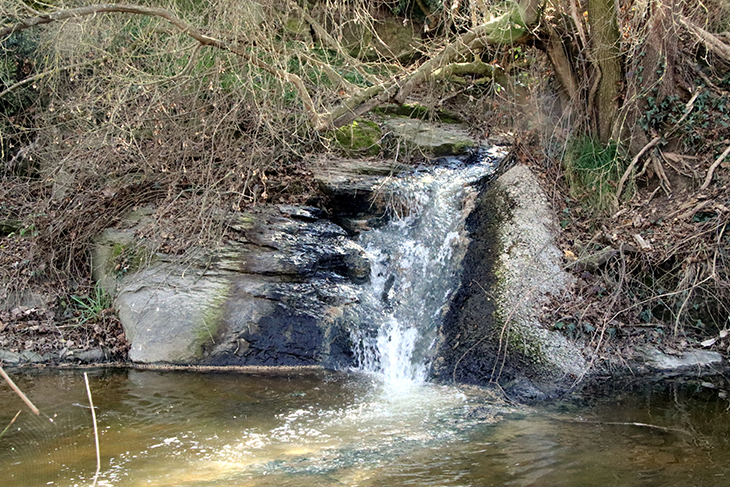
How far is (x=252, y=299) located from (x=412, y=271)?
204 centimetres

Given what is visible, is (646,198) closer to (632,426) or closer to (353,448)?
(632,426)

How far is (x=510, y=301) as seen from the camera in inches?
259

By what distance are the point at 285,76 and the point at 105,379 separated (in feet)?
12.8

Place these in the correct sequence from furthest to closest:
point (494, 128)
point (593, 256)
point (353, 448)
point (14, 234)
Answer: point (494, 128) → point (14, 234) → point (593, 256) → point (353, 448)

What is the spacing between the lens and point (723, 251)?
20.5 ft

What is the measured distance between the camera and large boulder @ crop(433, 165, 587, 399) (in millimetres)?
5992

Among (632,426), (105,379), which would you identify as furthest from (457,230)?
(105,379)

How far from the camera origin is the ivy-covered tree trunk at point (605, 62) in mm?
7559

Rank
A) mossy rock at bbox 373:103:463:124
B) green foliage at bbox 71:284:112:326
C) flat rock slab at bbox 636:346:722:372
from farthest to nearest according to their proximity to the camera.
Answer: mossy rock at bbox 373:103:463:124 < green foliage at bbox 71:284:112:326 < flat rock slab at bbox 636:346:722:372

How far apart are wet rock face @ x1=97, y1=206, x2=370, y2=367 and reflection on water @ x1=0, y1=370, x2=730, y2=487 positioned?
1.81 feet

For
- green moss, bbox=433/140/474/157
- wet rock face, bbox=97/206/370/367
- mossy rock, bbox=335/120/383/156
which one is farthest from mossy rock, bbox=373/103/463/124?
wet rock face, bbox=97/206/370/367

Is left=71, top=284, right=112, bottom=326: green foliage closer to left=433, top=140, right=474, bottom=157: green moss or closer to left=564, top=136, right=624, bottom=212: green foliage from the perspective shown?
left=433, top=140, right=474, bottom=157: green moss

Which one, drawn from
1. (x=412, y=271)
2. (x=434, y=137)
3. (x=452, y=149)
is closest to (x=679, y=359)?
(x=412, y=271)

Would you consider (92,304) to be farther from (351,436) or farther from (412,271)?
(351,436)
